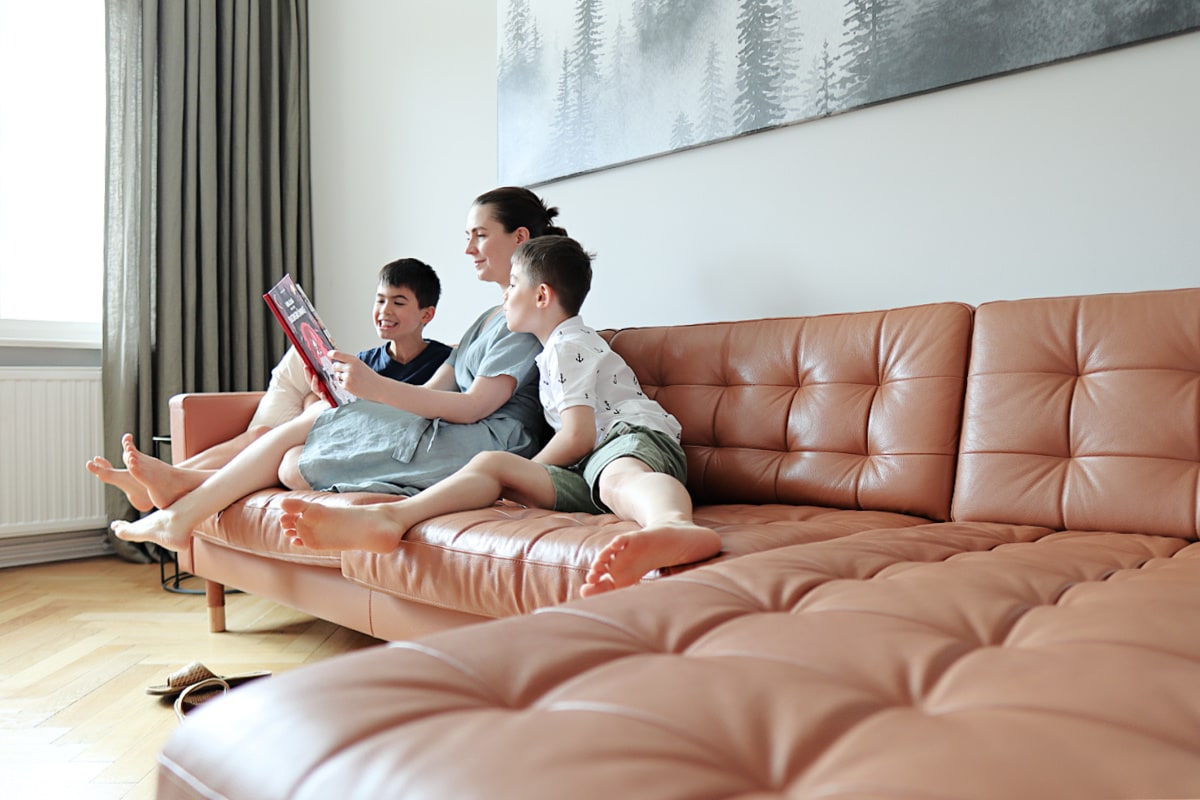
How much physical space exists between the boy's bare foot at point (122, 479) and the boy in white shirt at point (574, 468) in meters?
0.75

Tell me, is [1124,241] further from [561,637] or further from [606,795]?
[606,795]

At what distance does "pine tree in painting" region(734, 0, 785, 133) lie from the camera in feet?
7.56

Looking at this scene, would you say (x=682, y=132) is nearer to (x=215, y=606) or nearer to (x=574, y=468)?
(x=574, y=468)

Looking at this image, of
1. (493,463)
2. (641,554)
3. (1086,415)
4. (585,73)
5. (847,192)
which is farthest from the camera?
(585,73)

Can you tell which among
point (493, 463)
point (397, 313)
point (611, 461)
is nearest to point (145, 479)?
point (397, 313)

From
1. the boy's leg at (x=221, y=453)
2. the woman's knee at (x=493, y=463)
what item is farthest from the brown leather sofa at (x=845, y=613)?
the boy's leg at (x=221, y=453)

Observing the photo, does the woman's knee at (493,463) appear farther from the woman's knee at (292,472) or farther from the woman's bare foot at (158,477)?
the woman's bare foot at (158,477)

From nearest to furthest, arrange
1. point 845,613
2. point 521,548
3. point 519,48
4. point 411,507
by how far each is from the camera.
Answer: point 845,613 < point 521,548 < point 411,507 < point 519,48

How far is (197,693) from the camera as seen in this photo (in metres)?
1.79

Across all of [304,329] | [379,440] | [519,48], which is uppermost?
[519,48]

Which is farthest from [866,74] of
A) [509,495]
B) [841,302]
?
[509,495]

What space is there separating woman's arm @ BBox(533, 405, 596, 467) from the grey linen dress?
243 millimetres

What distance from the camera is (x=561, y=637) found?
0.73 m

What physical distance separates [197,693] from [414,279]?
115cm
